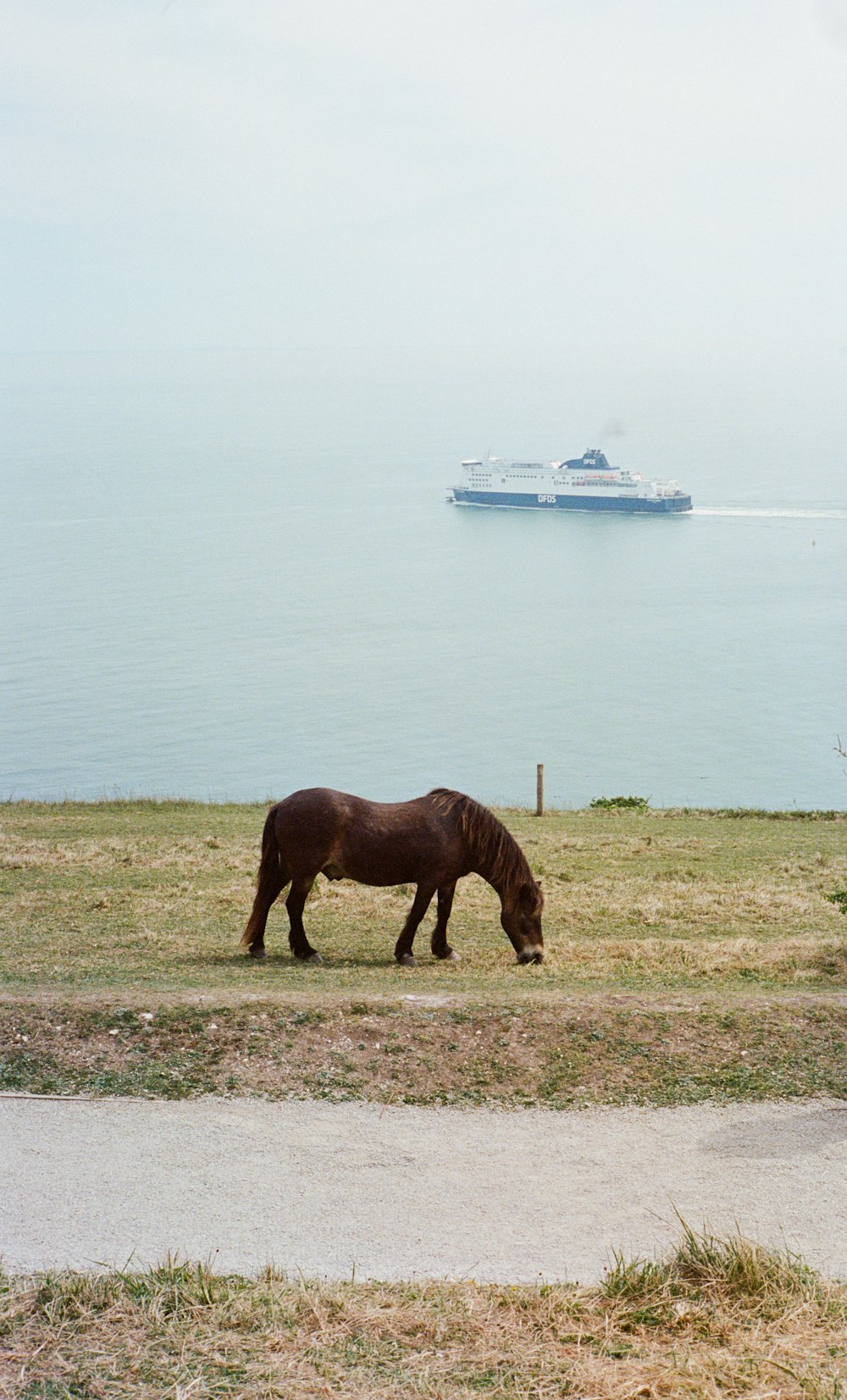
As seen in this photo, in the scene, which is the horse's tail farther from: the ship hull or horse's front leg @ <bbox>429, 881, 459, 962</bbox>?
the ship hull

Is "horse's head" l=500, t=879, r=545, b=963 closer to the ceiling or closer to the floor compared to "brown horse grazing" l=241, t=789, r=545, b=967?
closer to the floor

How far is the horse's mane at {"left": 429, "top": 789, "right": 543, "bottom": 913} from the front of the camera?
37.7 ft

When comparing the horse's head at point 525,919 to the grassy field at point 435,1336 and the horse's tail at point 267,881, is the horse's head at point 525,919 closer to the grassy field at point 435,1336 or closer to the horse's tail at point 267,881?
the horse's tail at point 267,881

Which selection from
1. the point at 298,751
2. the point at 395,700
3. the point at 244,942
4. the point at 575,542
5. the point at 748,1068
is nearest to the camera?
the point at 748,1068

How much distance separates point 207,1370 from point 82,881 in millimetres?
11515

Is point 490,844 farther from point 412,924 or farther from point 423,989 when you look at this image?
point 423,989

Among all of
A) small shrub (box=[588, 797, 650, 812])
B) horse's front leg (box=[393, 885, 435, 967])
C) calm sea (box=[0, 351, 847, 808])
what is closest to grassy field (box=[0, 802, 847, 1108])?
horse's front leg (box=[393, 885, 435, 967])

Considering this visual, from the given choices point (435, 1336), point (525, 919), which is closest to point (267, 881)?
point (525, 919)

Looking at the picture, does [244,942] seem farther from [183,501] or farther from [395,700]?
[183,501]

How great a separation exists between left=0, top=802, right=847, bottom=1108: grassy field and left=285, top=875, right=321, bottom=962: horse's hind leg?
180 mm

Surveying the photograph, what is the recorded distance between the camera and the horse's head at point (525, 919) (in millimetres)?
11852

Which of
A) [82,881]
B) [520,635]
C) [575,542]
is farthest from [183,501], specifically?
[82,881]

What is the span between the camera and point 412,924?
37.3 ft

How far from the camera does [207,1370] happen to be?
5.22 meters
